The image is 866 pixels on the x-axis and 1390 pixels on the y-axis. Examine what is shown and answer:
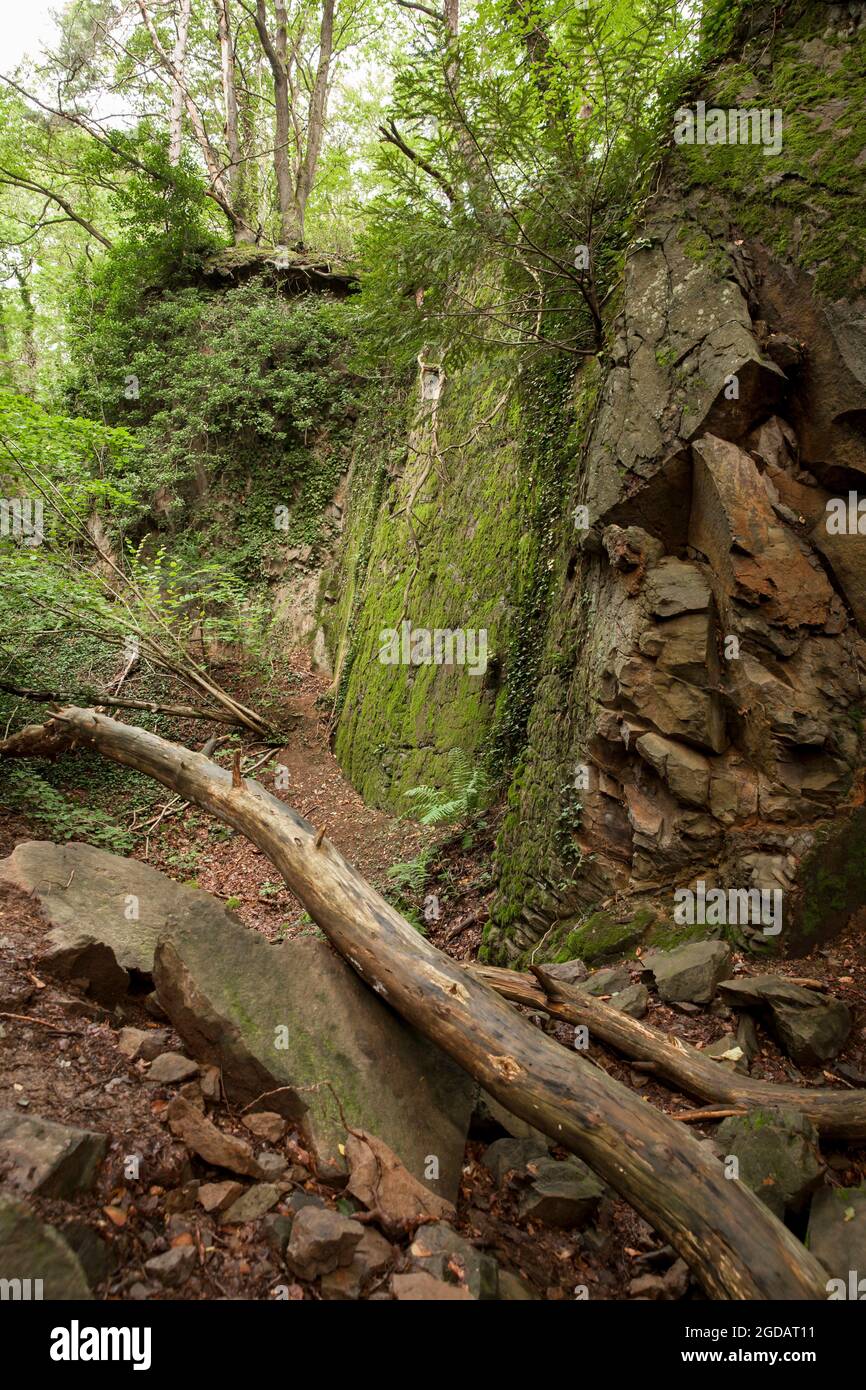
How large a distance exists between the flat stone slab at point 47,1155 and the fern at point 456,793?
5.31m

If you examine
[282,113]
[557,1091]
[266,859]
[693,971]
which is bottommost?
[557,1091]

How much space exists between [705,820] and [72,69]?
25.5 metres

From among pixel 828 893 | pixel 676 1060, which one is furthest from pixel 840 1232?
pixel 828 893

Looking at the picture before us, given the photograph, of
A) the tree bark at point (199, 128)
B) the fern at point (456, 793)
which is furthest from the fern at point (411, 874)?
the tree bark at point (199, 128)

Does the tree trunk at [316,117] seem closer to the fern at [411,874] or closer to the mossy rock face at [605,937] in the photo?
the fern at [411,874]

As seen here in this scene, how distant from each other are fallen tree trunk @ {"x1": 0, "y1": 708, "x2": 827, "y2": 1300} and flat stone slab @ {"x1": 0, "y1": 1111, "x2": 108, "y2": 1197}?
1.60 m

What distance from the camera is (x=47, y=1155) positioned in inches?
95.9

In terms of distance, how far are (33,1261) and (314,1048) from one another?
1.50m

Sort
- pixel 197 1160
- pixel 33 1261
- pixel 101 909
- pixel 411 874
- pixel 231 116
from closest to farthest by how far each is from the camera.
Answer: pixel 33 1261
pixel 197 1160
pixel 101 909
pixel 411 874
pixel 231 116

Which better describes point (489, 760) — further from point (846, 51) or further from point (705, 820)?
point (846, 51)

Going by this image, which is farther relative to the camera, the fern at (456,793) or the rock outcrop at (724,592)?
the fern at (456,793)

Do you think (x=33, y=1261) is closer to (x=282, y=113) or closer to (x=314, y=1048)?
(x=314, y=1048)

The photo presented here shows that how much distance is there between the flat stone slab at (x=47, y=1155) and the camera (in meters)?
2.37

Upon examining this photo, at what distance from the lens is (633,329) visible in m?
6.02
